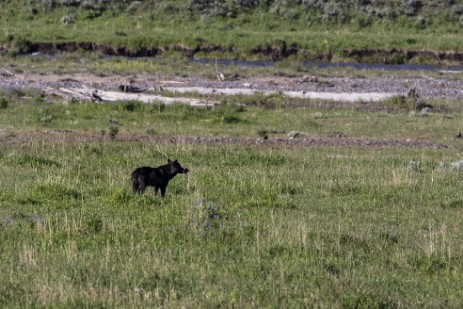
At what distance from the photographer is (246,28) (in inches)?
2635

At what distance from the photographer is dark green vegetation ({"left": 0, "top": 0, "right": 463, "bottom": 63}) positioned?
59906 millimetres

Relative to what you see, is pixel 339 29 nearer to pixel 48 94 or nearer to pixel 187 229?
pixel 48 94

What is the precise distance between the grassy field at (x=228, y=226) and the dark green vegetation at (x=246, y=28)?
36.1 meters

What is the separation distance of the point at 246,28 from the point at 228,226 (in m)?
54.9

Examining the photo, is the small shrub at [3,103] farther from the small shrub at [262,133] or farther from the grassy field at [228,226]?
the small shrub at [262,133]

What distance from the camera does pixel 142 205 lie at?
14320 mm

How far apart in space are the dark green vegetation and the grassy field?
36.1 meters

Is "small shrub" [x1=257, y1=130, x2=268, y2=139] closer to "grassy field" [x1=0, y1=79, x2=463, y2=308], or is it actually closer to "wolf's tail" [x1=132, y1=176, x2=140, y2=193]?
"grassy field" [x1=0, y1=79, x2=463, y2=308]

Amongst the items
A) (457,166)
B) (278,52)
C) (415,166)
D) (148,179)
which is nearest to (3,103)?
(415,166)

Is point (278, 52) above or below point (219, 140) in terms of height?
below

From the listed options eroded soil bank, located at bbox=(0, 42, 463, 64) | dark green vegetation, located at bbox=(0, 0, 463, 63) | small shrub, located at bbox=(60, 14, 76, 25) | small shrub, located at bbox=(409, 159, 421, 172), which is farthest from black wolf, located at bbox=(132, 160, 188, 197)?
small shrub, located at bbox=(60, 14, 76, 25)

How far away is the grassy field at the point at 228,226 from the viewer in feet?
31.9

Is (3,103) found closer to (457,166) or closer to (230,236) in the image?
(457,166)

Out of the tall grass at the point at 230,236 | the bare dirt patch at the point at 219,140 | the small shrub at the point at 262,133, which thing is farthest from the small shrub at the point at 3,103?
the tall grass at the point at 230,236
